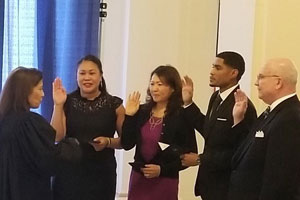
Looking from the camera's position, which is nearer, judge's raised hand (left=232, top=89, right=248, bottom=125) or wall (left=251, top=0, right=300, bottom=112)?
judge's raised hand (left=232, top=89, right=248, bottom=125)

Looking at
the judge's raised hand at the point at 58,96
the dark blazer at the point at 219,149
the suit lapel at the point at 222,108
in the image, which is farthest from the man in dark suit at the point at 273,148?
the judge's raised hand at the point at 58,96

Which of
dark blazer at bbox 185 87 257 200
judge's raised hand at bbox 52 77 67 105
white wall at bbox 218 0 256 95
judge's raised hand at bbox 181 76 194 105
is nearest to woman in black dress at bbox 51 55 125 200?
judge's raised hand at bbox 52 77 67 105

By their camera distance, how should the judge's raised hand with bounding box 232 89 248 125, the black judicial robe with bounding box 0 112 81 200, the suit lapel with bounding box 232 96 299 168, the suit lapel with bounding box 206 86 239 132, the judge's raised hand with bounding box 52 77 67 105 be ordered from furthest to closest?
1. the judge's raised hand with bounding box 52 77 67 105
2. the suit lapel with bounding box 206 86 239 132
3. the judge's raised hand with bounding box 232 89 248 125
4. the black judicial robe with bounding box 0 112 81 200
5. the suit lapel with bounding box 232 96 299 168

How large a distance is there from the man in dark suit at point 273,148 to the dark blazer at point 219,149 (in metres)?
0.18

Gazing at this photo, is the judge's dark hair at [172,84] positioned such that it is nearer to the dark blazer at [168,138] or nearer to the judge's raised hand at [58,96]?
the dark blazer at [168,138]

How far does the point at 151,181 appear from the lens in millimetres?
3176

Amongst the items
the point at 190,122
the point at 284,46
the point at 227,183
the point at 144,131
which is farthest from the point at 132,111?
the point at 284,46

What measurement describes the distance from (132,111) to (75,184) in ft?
1.83

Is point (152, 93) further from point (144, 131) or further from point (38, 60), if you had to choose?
point (38, 60)

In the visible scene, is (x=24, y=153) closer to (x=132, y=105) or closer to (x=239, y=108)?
(x=132, y=105)

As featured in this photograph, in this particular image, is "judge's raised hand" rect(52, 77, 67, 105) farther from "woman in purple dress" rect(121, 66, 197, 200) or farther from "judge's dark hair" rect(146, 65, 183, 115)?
"judge's dark hair" rect(146, 65, 183, 115)

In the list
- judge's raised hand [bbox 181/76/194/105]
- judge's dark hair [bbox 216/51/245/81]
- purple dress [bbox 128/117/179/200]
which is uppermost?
judge's dark hair [bbox 216/51/245/81]

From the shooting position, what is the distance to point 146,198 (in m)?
3.18

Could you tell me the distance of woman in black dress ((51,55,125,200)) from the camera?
3.16 m
